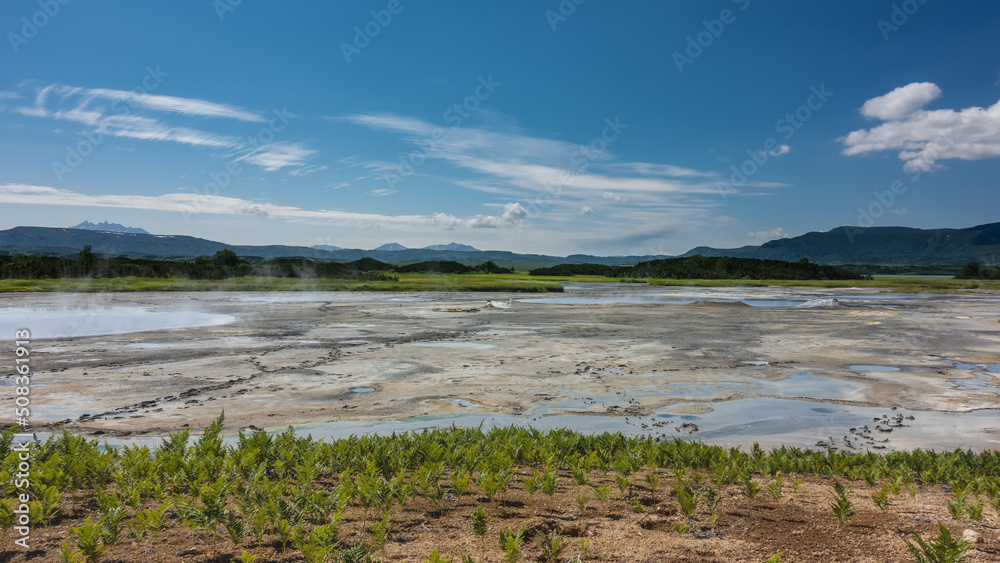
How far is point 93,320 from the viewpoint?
109 feet

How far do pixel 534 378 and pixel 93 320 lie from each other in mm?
31421

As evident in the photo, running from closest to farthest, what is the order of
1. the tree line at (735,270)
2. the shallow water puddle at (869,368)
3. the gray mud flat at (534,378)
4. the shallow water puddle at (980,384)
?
the gray mud flat at (534,378), the shallow water puddle at (980,384), the shallow water puddle at (869,368), the tree line at (735,270)

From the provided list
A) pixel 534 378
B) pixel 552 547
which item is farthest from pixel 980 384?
pixel 552 547

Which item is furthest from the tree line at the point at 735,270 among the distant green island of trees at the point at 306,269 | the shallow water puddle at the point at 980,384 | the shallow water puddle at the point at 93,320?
the shallow water puddle at the point at 980,384

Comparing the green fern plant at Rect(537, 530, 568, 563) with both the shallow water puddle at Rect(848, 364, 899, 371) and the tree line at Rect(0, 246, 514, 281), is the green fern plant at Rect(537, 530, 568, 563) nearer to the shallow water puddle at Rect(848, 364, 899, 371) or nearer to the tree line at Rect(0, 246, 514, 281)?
the shallow water puddle at Rect(848, 364, 899, 371)

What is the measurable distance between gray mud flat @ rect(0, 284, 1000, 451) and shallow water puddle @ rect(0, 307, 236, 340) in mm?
309

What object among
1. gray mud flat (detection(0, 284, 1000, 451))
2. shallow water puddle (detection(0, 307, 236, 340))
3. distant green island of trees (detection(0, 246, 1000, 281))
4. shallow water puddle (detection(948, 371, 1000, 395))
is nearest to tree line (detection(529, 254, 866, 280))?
distant green island of trees (detection(0, 246, 1000, 281))

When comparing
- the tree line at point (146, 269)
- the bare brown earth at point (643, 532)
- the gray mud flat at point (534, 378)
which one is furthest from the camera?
the tree line at point (146, 269)

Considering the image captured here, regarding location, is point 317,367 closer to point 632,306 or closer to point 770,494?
point 770,494

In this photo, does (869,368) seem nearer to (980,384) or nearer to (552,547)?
(980,384)

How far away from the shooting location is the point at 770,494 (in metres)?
7.25

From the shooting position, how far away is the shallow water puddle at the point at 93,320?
1104 inches

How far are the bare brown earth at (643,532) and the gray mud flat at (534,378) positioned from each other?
4.14 metres

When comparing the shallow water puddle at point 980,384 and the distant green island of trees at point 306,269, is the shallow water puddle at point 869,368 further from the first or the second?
the distant green island of trees at point 306,269
